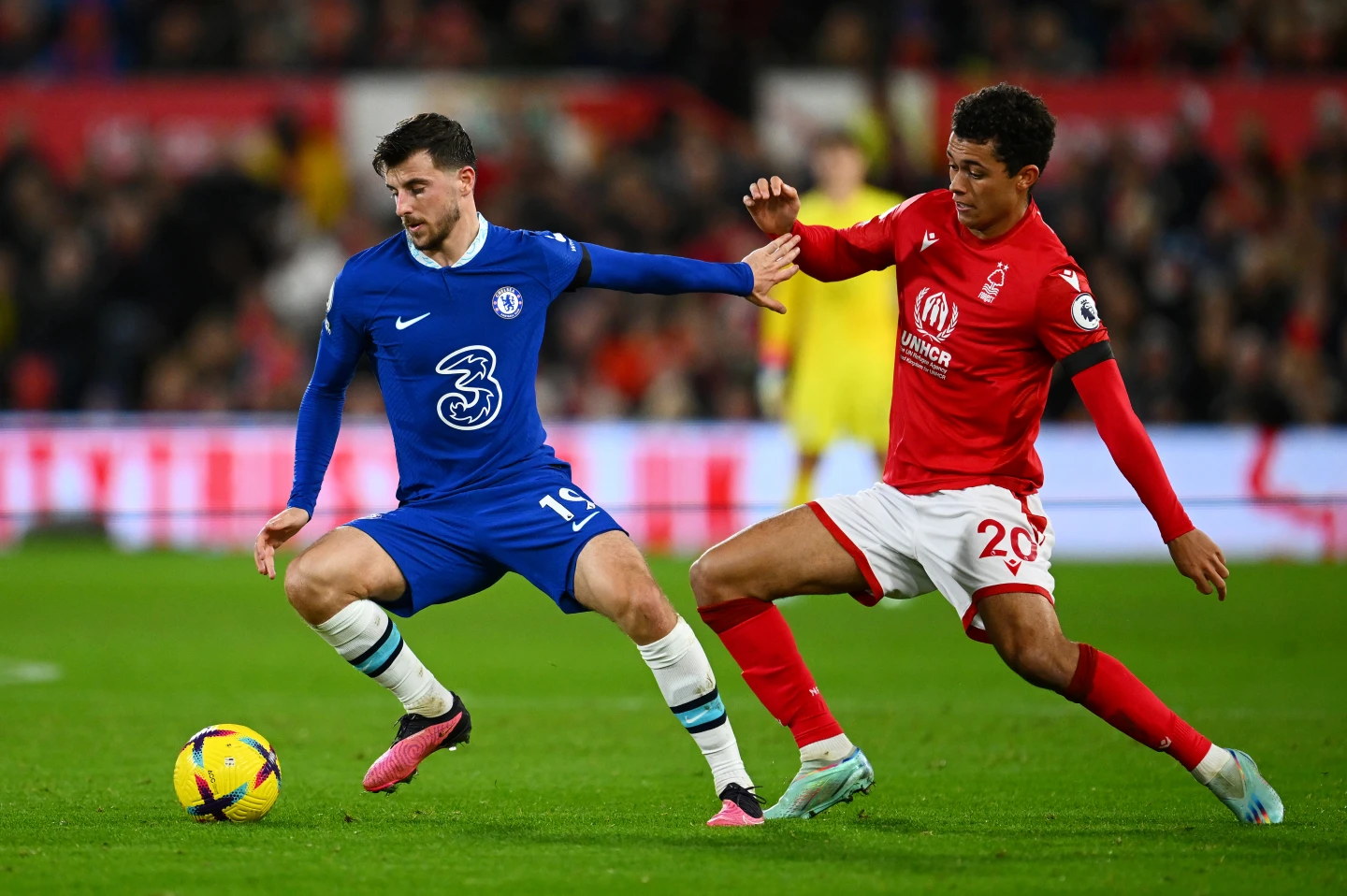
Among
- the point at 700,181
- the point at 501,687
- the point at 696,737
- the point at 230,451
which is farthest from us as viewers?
the point at 700,181

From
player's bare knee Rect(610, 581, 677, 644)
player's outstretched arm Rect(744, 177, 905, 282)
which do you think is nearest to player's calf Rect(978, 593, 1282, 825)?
player's bare knee Rect(610, 581, 677, 644)

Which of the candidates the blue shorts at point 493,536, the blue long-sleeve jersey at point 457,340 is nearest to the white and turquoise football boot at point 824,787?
the blue shorts at point 493,536

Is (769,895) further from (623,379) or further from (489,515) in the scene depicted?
(623,379)

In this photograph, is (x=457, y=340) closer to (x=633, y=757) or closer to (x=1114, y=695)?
(x=633, y=757)

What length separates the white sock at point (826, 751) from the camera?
5812mm

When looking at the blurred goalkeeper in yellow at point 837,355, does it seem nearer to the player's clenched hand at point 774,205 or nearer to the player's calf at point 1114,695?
the player's clenched hand at point 774,205

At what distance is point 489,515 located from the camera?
5.88m

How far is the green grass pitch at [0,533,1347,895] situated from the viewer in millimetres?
4961

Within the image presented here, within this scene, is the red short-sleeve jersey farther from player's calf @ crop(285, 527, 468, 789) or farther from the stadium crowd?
the stadium crowd

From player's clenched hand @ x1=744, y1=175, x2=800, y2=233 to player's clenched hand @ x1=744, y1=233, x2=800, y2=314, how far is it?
0.27ft

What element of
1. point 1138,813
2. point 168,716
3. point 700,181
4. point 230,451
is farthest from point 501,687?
point 700,181

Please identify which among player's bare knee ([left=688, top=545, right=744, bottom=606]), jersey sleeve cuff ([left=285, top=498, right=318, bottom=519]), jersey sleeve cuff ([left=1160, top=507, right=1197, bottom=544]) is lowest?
player's bare knee ([left=688, top=545, right=744, bottom=606])

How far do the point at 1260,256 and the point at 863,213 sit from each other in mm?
5859

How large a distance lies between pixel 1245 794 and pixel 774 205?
2.47 meters
